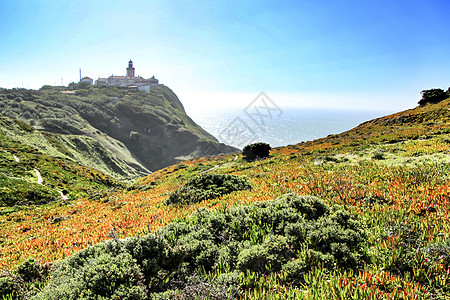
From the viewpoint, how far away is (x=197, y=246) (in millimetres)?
5016

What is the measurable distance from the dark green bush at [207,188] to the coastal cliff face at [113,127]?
273 feet

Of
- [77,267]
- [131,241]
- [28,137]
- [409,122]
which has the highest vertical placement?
[28,137]

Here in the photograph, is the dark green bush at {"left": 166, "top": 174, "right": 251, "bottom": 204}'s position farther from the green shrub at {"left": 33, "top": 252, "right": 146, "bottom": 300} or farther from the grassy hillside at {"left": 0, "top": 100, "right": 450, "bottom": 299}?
the green shrub at {"left": 33, "top": 252, "right": 146, "bottom": 300}

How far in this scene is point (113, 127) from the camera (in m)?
143

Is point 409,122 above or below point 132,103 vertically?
below

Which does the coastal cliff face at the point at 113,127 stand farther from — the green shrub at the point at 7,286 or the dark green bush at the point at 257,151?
the green shrub at the point at 7,286

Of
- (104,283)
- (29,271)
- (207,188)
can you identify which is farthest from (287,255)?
(207,188)

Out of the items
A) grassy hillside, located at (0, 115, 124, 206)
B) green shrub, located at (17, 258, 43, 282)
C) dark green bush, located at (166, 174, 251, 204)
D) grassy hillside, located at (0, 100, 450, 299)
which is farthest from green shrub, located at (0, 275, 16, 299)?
grassy hillside, located at (0, 115, 124, 206)

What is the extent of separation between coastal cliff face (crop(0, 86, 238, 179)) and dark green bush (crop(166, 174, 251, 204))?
83135mm

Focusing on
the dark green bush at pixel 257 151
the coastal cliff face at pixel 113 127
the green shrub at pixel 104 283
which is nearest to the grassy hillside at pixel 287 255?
the green shrub at pixel 104 283

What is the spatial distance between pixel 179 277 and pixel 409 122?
149 feet

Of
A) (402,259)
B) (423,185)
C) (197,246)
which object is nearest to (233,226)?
(197,246)

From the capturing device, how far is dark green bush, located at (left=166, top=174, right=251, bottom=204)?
11.1 metres

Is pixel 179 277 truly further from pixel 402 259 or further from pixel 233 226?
pixel 402 259
